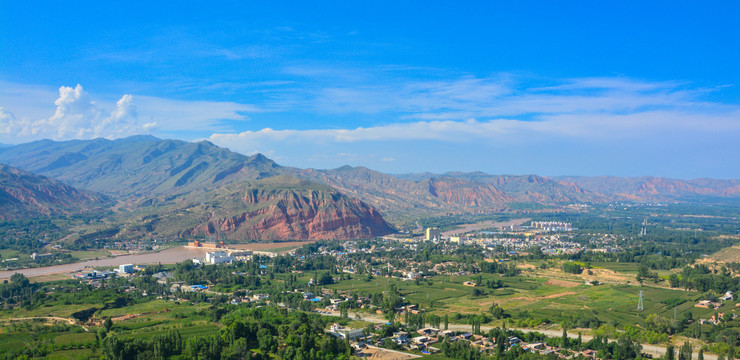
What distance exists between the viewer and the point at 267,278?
75062mm

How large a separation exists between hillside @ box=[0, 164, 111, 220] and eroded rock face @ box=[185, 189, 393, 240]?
50.0m

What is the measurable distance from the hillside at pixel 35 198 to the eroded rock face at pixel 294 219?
164 feet

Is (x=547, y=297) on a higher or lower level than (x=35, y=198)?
lower

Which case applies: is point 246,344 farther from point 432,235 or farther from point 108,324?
point 432,235

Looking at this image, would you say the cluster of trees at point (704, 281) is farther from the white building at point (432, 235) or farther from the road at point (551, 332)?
the white building at point (432, 235)

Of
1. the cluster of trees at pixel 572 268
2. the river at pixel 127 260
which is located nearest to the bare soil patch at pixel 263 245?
the river at pixel 127 260

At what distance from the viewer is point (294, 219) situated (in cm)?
13012

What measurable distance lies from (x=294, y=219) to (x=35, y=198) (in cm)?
7926

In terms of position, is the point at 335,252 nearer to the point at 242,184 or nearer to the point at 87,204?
the point at 242,184

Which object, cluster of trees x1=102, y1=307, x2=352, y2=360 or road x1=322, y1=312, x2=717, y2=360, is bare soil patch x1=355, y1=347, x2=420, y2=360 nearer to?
cluster of trees x1=102, y1=307, x2=352, y2=360

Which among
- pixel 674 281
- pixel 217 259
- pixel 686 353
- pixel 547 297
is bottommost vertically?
pixel 547 297

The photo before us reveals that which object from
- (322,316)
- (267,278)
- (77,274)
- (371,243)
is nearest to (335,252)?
(371,243)

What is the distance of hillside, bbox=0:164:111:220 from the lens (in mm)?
138750

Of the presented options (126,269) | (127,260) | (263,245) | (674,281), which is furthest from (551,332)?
(263,245)
